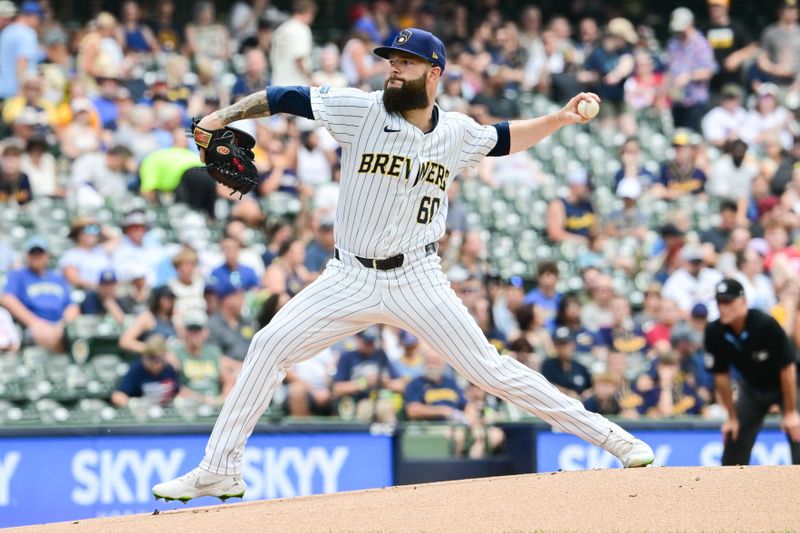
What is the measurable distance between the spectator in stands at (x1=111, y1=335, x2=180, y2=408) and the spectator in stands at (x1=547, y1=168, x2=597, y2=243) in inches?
200

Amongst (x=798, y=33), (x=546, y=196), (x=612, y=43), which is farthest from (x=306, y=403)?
(x=798, y=33)

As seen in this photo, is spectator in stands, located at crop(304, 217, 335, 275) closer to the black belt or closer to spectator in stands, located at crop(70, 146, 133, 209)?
spectator in stands, located at crop(70, 146, 133, 209)

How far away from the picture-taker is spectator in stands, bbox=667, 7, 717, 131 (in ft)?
55.5

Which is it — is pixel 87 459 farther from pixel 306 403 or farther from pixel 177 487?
pixel 177 487

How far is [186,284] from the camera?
36.7 ft

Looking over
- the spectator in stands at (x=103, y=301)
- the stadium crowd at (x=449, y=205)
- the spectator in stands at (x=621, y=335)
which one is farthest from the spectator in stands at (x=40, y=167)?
the spectator in stands at (x=621, y=335)

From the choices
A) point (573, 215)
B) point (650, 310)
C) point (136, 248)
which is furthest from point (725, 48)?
point (136, 248)

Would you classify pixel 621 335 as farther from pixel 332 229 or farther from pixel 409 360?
pixel 332 229

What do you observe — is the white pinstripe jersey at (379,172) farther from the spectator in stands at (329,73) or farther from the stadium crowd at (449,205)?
the spectator in stands at (329,73)

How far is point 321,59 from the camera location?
14.6m

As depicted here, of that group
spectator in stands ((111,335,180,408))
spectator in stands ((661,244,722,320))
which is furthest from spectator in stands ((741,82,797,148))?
spectator in stands ((111,335,180,408))

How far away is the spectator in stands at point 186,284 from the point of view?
36.2ft

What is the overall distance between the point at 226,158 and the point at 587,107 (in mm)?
1671

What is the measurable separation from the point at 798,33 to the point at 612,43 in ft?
8.52
